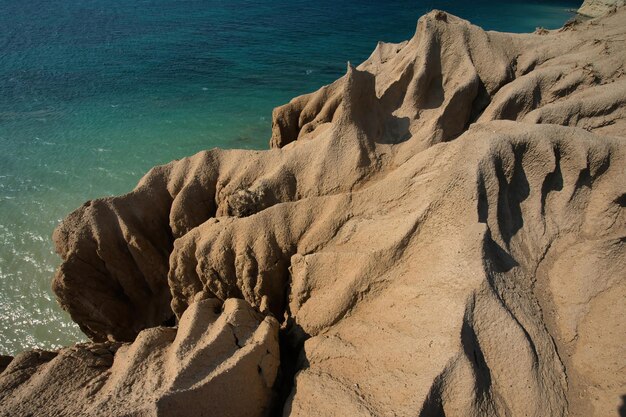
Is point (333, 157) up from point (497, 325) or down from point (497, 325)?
up

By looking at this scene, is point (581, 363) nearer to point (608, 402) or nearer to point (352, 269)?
point (608, 402)

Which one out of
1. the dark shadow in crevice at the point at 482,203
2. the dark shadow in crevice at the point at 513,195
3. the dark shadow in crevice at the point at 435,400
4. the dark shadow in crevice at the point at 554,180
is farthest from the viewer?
the dark shadow in crevice at the point at 554,180

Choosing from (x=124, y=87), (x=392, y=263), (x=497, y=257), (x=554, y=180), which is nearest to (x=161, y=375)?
(x=392, y=263)

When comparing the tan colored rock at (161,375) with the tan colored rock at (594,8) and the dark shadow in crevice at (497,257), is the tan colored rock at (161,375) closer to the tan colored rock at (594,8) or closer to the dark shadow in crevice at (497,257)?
the dark shadow in crevice at (497,257)

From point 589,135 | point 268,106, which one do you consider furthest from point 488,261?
point 268,106

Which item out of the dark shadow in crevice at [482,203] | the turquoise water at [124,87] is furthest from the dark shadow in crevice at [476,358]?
the turquoise water at [124,87]

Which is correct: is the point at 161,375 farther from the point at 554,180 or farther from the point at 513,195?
the point at 554,180
